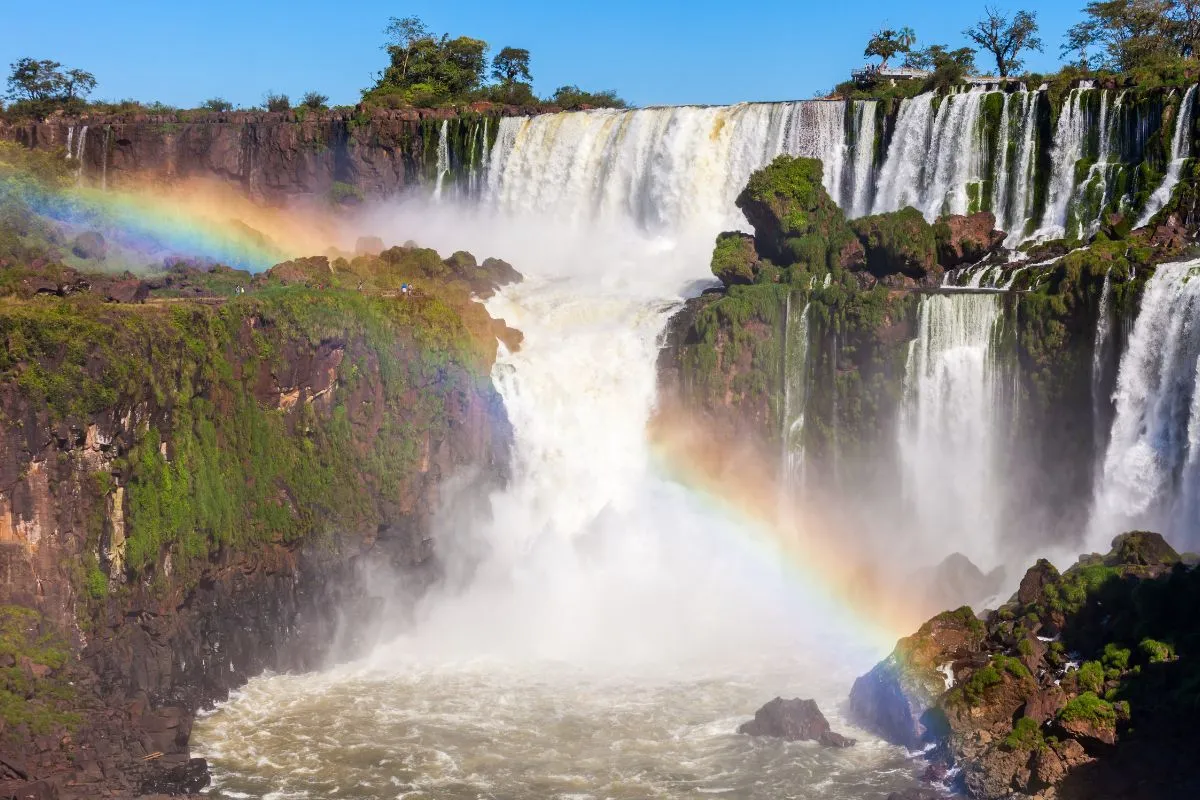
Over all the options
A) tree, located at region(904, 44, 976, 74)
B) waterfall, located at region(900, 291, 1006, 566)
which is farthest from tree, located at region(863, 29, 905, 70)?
waterfall, located at region(900, 291, 1006, 566)

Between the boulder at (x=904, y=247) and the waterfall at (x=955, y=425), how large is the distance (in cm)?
522

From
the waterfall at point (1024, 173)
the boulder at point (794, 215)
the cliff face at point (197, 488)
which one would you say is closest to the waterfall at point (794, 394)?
the boulder at point (794, 215)

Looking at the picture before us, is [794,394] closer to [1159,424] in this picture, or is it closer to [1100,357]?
[1100,357]

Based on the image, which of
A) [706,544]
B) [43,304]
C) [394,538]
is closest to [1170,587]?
[706,544]

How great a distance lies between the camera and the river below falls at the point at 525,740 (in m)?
25.8

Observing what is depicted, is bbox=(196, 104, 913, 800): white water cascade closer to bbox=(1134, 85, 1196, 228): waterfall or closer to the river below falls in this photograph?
the river below falls

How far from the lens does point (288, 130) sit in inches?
2589

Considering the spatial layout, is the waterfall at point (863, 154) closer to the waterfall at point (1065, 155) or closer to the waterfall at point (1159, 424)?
the waterfall at point (1065, 155)

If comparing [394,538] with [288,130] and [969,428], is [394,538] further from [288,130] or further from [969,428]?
[288,130]

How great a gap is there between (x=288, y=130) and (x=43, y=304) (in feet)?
128

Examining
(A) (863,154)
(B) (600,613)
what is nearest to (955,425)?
(B) (600,613)

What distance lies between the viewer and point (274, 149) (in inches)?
2596

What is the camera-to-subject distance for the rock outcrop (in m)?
23.7

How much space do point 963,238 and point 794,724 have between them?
20.3 m
